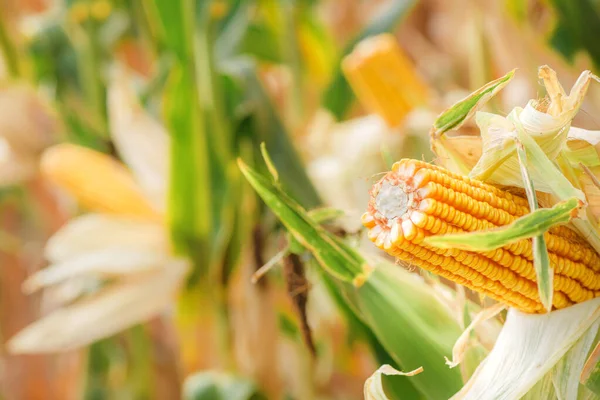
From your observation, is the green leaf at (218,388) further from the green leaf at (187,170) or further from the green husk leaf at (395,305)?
the green husk leaf at (395,305)

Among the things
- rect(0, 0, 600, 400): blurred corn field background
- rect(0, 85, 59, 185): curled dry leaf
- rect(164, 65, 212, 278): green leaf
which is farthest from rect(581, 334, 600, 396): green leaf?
rect(0, 85, 59, 185): curled dry leaf

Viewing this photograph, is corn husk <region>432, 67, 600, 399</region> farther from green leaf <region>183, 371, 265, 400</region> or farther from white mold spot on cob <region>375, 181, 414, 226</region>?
green leaf <region>183, 371, 265, 400</region>

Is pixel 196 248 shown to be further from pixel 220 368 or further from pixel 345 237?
pixel 345 237

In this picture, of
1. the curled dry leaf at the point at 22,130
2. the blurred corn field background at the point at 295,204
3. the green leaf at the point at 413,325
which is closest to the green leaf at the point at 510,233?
the blurred corn field background at the point at 295,204

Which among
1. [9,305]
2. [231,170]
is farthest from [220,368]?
[9,305]

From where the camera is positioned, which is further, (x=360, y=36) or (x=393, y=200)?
(x=360, y=36)

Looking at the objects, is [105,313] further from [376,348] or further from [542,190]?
[542,190]

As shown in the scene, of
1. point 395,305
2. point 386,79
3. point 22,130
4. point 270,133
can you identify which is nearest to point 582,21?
point 386,79
